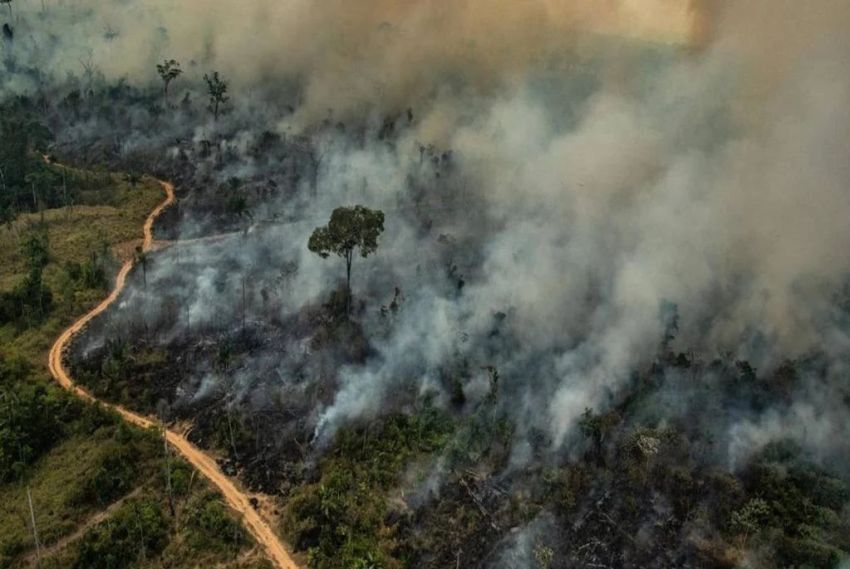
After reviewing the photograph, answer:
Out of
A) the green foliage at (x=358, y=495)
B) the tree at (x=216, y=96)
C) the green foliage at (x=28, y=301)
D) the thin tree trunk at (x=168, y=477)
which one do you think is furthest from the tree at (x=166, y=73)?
the green foliage at (x=358, y=495)

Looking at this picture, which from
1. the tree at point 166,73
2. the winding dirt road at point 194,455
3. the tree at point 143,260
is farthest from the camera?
the tree at point 166,73

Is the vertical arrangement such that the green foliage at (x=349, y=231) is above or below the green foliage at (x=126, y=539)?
above

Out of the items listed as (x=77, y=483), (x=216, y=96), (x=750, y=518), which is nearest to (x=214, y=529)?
(x=77, y=483)

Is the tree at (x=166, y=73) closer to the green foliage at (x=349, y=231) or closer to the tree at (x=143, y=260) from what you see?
the tree at (x=143, y=260)

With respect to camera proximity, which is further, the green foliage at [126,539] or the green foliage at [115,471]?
the green foliage at [115,471]

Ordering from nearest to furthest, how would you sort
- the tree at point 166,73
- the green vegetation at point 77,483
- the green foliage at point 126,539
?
the green foliage at point 126,539, the green vegetation at point 77,483, the tree at point 166,73

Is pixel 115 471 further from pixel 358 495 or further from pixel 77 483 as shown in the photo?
pixel 358 495

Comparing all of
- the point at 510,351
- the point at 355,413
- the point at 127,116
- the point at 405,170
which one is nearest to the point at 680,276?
the point at 510,351

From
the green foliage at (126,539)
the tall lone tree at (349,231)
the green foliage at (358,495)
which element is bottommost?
the green foliage at (126,539)

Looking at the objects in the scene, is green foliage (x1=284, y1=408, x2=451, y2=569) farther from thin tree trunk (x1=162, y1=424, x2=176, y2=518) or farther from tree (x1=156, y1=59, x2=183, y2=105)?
tree (x1=156, y1=59, x2=183, y2=105)
